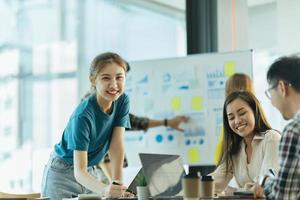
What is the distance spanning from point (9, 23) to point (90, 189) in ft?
9.55

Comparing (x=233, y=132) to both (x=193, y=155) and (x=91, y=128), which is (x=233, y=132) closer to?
(x=91, y=128)

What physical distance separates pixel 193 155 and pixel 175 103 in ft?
1.52

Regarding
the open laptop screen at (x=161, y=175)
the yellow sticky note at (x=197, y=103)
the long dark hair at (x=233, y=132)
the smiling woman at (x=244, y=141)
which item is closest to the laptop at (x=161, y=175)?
the open laptop screen at (x=161, y=175)

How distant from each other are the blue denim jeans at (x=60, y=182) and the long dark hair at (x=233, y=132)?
2.51 ft

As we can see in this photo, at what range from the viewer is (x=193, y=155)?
4504 millimetres

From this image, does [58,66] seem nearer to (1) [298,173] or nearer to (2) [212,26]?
(2) [212,26]

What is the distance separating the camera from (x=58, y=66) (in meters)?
5.33

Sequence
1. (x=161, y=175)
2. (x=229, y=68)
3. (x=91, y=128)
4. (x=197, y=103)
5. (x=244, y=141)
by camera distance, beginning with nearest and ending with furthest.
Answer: (x=161, y=175) < (x=91, y=128) < (x=244, y=141) < (x=229, y=68) < (x=197, y=103)

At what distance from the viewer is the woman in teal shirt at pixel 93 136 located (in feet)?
9.09

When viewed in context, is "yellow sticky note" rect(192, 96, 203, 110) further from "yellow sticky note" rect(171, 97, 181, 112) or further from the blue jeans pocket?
the blue jeans pocket

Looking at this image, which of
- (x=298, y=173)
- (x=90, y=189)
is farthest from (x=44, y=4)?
(x=298, y=173)

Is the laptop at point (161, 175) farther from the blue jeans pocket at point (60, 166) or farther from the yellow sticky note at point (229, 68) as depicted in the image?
the yellow sticky note at point (229, 68)

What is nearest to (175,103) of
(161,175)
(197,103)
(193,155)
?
(197,103)

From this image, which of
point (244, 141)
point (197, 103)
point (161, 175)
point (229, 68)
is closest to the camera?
point (161, 175)
